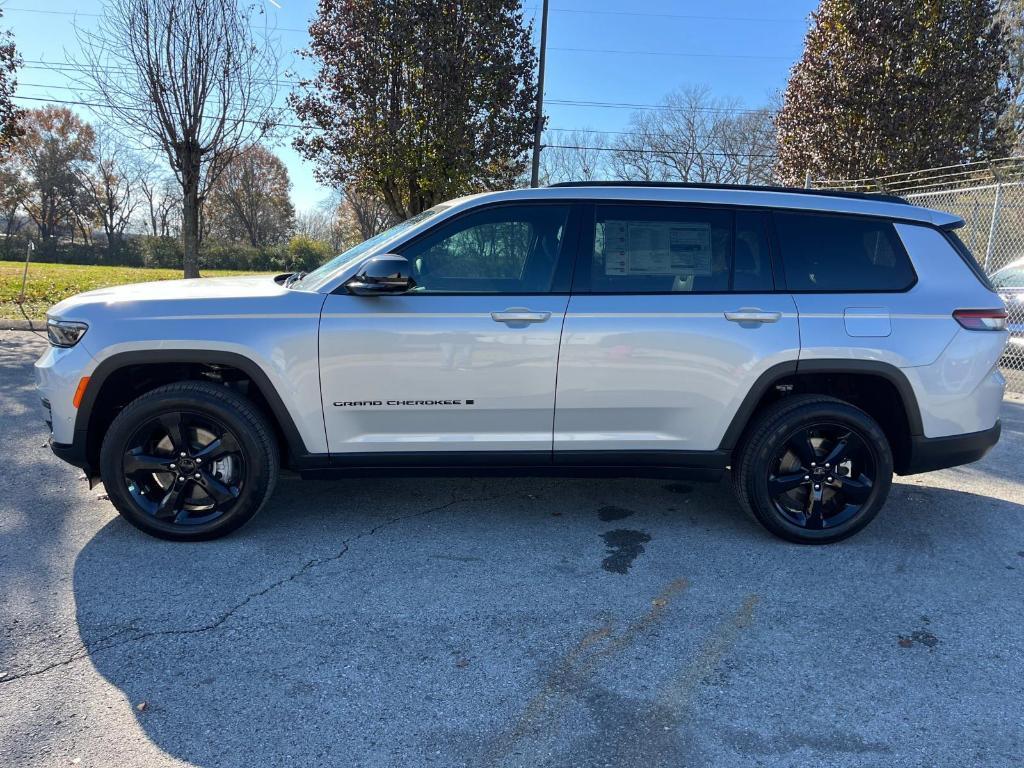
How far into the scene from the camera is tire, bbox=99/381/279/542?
3.43 meters

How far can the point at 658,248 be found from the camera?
11.9 feet

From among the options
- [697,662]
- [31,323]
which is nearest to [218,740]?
[697,662]

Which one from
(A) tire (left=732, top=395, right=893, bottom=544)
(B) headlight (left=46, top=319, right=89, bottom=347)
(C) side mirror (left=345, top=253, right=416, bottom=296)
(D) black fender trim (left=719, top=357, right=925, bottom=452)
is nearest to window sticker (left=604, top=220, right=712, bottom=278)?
(D) black fender trim (left=719, top=357, right=925, bottom=452)

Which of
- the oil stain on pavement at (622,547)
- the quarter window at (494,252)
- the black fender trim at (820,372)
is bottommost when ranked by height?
the oil stain on pavement at (622,547)

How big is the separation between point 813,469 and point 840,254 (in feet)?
3.83

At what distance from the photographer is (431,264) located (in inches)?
139

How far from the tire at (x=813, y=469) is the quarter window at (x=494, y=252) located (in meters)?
1.43

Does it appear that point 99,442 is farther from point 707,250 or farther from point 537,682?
point 707,250

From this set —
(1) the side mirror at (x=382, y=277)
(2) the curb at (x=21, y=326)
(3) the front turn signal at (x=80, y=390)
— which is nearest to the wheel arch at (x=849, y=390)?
(1) the side mirror at (x=382, y=277)

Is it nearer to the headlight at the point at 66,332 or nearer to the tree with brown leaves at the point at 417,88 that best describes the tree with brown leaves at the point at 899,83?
the tree with brown leaves at the point at 417,88

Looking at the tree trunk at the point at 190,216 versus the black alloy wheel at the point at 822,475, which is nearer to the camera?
the black alloy wheel at the point at 822,475

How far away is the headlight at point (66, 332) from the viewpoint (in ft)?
11.1

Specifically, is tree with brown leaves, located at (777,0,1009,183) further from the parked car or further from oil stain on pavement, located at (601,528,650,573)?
oil stain on pavement, located at (601,528,650,573)

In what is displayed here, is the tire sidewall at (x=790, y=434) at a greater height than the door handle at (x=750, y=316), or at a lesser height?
lesser
